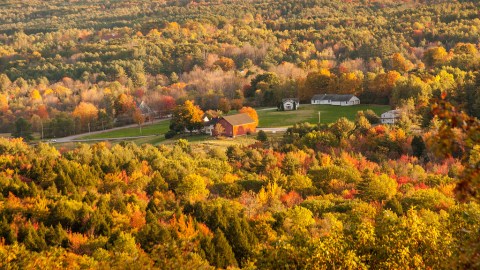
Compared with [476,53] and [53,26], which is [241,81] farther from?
[53,26]

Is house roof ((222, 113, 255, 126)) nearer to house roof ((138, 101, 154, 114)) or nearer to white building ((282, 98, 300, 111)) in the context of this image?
white building ((282, 98, 300, 111))

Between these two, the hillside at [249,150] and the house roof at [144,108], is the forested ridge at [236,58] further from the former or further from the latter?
the house roof at [144,108]

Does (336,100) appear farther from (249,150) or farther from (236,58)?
(236,58)

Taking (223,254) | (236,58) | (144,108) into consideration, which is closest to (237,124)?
(144,108)

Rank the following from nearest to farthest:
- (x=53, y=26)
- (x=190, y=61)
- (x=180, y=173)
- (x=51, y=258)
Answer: (x=51, y=258) → (x=180, y=173) → (x=190, y=61) → (x=53, y=26)

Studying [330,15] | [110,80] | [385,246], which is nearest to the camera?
[385,246]

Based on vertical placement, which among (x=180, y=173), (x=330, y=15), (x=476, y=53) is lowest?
(x=180, y=173)

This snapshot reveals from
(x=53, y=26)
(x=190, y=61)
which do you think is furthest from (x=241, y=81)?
(x=53, y=26)

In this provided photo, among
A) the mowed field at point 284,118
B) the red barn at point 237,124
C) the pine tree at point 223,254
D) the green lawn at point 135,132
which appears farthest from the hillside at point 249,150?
the green lawn at point 135,132
